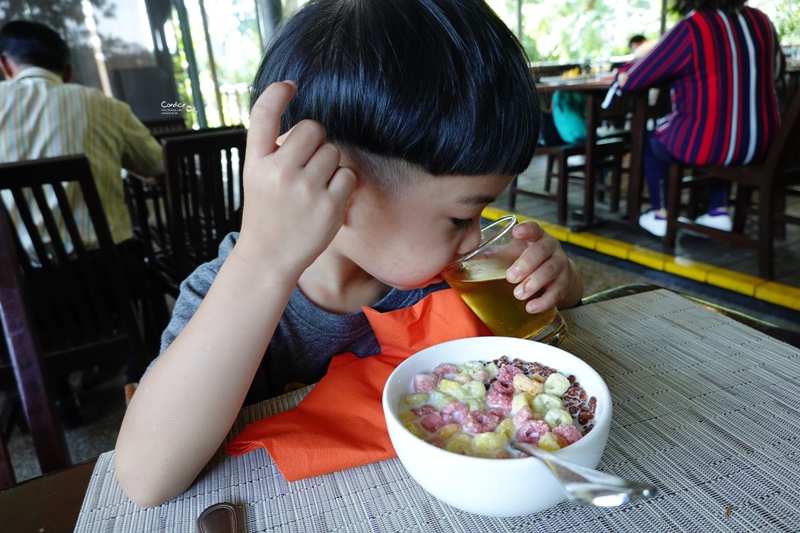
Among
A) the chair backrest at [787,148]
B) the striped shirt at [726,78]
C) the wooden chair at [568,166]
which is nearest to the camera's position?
the chair backrest at [787,148]

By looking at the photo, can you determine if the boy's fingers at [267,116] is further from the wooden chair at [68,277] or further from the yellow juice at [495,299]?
the wooden chair at [68,277]

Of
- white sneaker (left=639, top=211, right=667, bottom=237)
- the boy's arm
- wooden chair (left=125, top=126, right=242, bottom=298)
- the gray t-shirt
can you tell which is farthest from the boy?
white sneaker (left=639, top=211, right=667, bottom=237)

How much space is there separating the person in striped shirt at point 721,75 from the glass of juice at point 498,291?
2.42m

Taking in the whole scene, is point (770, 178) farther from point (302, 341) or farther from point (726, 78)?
point (302, 341)

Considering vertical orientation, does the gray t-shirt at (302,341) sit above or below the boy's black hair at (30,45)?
below

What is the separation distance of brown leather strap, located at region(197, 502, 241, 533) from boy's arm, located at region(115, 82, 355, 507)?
0.06 m

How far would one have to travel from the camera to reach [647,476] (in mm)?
545

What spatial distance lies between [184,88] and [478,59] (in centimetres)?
249

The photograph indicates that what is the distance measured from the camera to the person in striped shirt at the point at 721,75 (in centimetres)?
270

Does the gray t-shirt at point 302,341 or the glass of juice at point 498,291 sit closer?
the glass of juice at point 498,291

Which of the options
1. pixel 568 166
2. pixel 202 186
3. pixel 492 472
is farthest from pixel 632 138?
pixel 492 472

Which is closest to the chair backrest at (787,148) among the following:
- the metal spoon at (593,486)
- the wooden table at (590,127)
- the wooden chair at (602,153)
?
the wooden table at (590,127)

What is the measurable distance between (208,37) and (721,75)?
251cm

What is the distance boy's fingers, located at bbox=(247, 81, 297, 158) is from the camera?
59 centimetres
